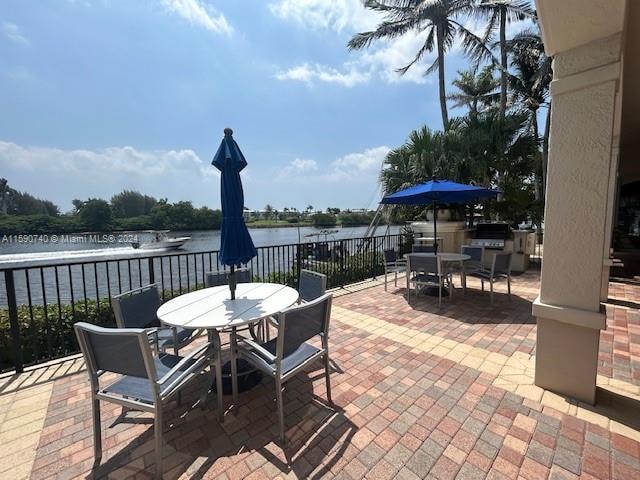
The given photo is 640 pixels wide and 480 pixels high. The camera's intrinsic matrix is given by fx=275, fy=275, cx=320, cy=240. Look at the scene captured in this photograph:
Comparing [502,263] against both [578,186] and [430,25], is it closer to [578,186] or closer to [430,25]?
[578,186]

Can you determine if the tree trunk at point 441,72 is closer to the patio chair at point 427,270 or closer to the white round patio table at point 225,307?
the patio chair at point 427,270

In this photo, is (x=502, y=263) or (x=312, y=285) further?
(x=502, y=263)

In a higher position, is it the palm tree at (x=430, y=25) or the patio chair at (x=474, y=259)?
the palm tree at (x=430, y=25)

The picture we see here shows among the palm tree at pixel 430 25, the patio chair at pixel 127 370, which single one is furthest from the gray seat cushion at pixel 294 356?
the palm tree at pixel 430 25

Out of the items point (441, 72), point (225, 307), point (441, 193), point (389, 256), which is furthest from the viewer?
point (441, 72)

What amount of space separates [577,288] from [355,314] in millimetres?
2612

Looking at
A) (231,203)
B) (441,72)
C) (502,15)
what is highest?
(502,15)

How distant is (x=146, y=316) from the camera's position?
2.51 m

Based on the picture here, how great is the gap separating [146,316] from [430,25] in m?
14.1

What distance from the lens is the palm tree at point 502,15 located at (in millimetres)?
10469

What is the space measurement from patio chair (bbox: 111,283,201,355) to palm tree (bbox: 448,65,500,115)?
2069 centimetres

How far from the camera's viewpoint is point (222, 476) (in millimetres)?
1530

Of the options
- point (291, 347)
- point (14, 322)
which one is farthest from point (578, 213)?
point (14, 322)

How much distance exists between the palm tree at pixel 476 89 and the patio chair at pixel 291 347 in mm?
20298
